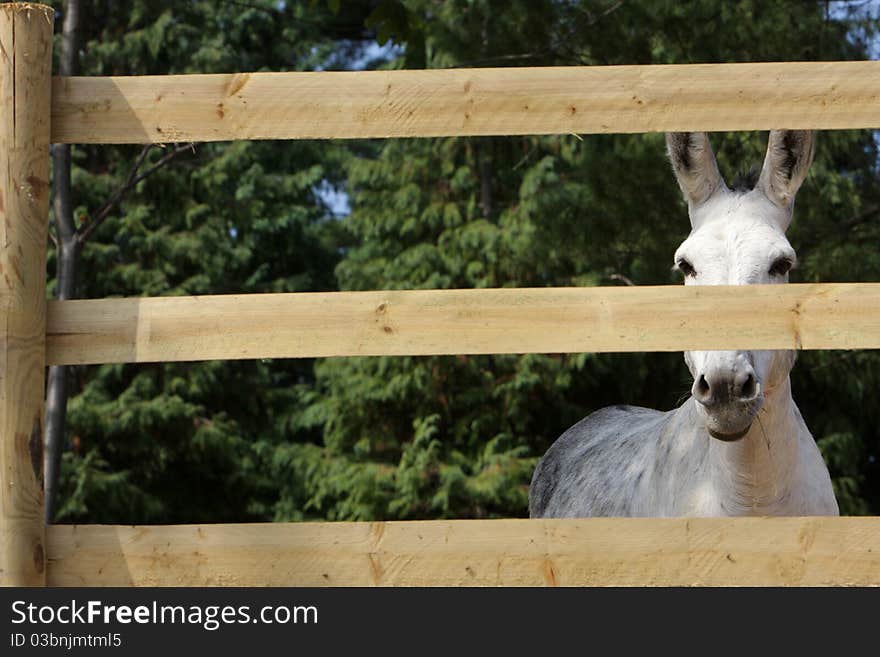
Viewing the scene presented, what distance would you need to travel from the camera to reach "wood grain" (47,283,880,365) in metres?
2.48

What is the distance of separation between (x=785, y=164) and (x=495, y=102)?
1243 millimetres

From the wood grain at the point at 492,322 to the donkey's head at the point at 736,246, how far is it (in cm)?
39

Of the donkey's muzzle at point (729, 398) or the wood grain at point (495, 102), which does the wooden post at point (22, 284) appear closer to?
the wood grain at point (495, 102)

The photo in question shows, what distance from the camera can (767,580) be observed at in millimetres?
2449

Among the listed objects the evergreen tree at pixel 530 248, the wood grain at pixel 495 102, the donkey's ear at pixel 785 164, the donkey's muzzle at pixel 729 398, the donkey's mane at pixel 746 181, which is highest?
the evergreen tree at pixel 530 248

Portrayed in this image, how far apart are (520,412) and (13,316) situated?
7.50m

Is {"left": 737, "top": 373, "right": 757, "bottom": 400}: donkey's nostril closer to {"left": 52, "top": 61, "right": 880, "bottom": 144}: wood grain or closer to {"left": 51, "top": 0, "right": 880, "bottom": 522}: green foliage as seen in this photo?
{"left": 52, "top": 61, "right": 880, "bottom": 144}: wood grain

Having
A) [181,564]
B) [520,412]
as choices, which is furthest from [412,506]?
[181,564]

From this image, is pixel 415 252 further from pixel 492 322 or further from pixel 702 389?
pixel 492 322

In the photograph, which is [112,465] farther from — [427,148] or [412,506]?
[427,148]

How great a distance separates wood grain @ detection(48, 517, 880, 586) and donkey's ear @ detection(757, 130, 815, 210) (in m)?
1.32

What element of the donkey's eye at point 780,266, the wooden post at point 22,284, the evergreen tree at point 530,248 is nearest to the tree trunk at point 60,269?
the evergreen tree at point 530,248

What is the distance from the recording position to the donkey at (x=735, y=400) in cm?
290

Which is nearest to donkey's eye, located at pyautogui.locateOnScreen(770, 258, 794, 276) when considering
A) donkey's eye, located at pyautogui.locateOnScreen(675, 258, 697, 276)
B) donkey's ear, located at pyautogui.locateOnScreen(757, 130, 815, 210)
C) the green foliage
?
donkey's eye, located at pyautogui.locateOnScreen(675, 258, 697, 276)
